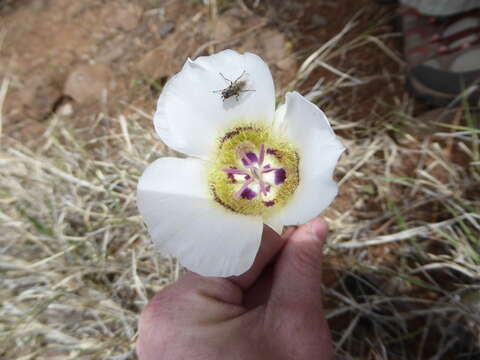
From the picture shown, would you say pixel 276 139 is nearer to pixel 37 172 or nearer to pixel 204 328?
pixel 204 328

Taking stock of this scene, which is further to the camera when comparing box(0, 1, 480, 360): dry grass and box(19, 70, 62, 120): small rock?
box(19, 70, 62, 120): small rock

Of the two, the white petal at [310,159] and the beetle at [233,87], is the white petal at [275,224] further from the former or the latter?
the beetle at [233,87]

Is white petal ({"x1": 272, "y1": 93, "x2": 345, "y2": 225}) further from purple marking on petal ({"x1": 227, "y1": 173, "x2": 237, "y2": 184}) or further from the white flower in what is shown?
purple marking on petal ({"x1": 227, "y1": 173, "x2": 237, "y2": 184})

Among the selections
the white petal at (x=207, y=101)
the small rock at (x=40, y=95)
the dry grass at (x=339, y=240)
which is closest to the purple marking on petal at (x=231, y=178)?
the white petal at (x=207, y=101)

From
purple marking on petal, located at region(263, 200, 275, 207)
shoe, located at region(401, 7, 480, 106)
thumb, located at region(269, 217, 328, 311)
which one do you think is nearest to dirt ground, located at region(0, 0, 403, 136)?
shoe, located at region(401, 7, 480, 106)

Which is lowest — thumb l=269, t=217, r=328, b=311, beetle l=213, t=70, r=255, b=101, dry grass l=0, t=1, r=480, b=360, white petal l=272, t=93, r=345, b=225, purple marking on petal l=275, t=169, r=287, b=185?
dry grass l=0, t=1, r=480, b=360

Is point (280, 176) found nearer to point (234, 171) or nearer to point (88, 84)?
point (234, 171)

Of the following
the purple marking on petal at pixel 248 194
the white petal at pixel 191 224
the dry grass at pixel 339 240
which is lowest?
the dry grass at pixel 339 240

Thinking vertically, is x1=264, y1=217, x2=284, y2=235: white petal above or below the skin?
above
